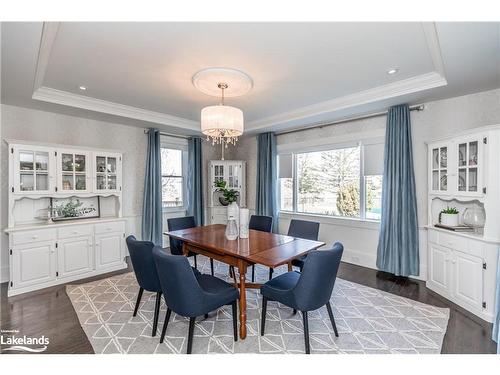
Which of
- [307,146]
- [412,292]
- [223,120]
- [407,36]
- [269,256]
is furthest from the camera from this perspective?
[307,146]

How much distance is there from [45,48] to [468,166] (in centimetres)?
436

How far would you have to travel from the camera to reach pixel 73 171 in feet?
12.0

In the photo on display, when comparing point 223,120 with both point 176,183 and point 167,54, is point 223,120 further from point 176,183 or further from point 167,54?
point 176,183

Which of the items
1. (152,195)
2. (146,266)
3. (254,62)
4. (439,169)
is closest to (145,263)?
(146,266)

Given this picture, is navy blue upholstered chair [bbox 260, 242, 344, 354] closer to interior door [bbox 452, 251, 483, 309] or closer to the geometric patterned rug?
the geometric patterned rug

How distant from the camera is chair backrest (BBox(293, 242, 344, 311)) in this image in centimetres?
190

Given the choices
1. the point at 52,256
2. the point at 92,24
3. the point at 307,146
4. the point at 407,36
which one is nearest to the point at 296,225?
the point at 307,146

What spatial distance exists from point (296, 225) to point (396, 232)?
57.0 inches

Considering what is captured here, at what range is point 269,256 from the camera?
86.8 inches

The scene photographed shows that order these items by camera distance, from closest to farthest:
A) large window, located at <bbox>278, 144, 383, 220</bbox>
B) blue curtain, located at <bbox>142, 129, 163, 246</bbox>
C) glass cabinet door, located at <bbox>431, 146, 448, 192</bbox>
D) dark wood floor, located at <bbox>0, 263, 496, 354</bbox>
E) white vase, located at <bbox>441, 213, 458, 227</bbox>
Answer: dark wood floor, located at <bbox>0, 263, 496, 354</bbox> → white vase, located at <bbox>441, 213, 458, 227</bbox> → glass cabinet door, located at <bbox>431, 146, 448, 192</bbox> → large window, located at <bbox>278, 144, 383, 220</bbox> → blue curtain, located at <bbox>142, 129, 163, 246</bbox>

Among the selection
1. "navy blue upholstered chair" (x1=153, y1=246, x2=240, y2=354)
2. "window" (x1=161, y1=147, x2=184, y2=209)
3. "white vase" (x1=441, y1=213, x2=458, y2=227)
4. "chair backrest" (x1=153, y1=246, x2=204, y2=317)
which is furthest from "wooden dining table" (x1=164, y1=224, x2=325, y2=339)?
"window" (x1=161, y1=147, x2=184, y2=209)

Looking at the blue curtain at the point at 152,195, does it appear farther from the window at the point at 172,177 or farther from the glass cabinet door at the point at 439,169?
the glass cabinet door at the point at 439,169

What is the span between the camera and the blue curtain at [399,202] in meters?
3.43

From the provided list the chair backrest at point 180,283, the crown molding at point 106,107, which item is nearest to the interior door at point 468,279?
the chair backrest at point 180,283
